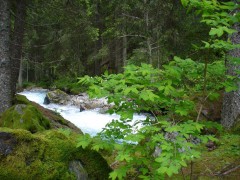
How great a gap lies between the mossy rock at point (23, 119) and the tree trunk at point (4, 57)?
5.46 feet

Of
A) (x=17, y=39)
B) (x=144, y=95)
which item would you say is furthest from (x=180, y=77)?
(x=17, y=39)

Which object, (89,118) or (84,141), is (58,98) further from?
(84,141)

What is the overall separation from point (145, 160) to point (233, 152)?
10.2ft

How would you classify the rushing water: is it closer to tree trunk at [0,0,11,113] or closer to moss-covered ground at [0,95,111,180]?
tree trunk at [0,0,11,113]

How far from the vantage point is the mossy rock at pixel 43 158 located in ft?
11.9

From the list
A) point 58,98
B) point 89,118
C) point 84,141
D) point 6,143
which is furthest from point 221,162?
point 58,98

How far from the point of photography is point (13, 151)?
370cm

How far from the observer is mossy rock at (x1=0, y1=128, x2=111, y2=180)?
→ 11.9 feet

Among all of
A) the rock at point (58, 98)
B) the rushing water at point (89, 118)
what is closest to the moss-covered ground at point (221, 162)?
the rushing water at point (89, 118)

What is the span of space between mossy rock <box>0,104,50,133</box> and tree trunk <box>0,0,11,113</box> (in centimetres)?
166

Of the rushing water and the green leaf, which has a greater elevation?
the green leaf

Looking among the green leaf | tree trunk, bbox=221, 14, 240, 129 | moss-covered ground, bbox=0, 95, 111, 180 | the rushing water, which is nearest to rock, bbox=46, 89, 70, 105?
the rushing water

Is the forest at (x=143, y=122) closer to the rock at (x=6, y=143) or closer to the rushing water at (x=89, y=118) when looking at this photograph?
the rock at (x=6, y=143)

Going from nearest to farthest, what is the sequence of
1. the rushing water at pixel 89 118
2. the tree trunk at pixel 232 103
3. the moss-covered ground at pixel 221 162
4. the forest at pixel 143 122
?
the forest at pixel 143 122
the moss-covered ground at pixel 221 162
the tree trunk at pixel 232 103
the rushing water at pixel 89 118
